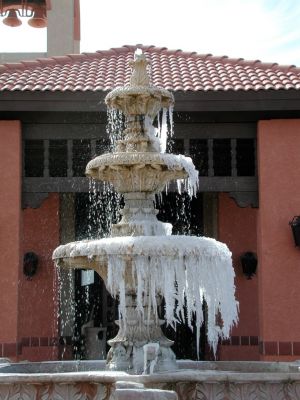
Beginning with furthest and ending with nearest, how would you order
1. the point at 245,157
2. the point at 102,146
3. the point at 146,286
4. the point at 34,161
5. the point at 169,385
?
1. the point at 34,161
2. the point at 245,157
3. the point at 102,146
4. the point at 146,286
5. the point at 169,385

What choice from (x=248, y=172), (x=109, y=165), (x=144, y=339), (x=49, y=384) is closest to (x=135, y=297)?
(x=144, y=339)

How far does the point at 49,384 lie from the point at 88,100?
6.19 metres

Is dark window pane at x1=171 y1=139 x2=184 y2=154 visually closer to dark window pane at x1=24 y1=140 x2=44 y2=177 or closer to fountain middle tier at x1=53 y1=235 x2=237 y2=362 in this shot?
dark window pane at x1=24 y1=140 x2=44 y2=177

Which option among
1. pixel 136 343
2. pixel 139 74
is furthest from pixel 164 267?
pixel 139 74

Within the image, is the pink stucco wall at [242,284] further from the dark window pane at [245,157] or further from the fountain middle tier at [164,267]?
the fountain middle tier at [164,267]

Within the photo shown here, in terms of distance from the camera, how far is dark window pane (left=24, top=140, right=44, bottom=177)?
12.1 m

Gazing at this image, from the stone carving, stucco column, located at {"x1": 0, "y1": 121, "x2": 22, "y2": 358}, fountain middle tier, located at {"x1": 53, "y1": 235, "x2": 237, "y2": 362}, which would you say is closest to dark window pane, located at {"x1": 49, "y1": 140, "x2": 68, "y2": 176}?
stucco column, located at {"x1": 0, "y1": 121, "x2": 22, "y2": 358}

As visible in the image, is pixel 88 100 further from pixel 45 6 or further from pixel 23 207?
pixel 45 6

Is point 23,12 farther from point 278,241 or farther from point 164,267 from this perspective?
point 164,267

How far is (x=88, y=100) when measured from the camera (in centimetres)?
1119

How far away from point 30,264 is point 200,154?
118 inches

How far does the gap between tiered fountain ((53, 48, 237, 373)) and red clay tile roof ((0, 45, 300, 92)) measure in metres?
3.91

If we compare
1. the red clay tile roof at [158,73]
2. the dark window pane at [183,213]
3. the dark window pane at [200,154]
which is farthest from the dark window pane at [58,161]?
the dark window pane at [200,154]

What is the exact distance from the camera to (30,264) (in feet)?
40.9
